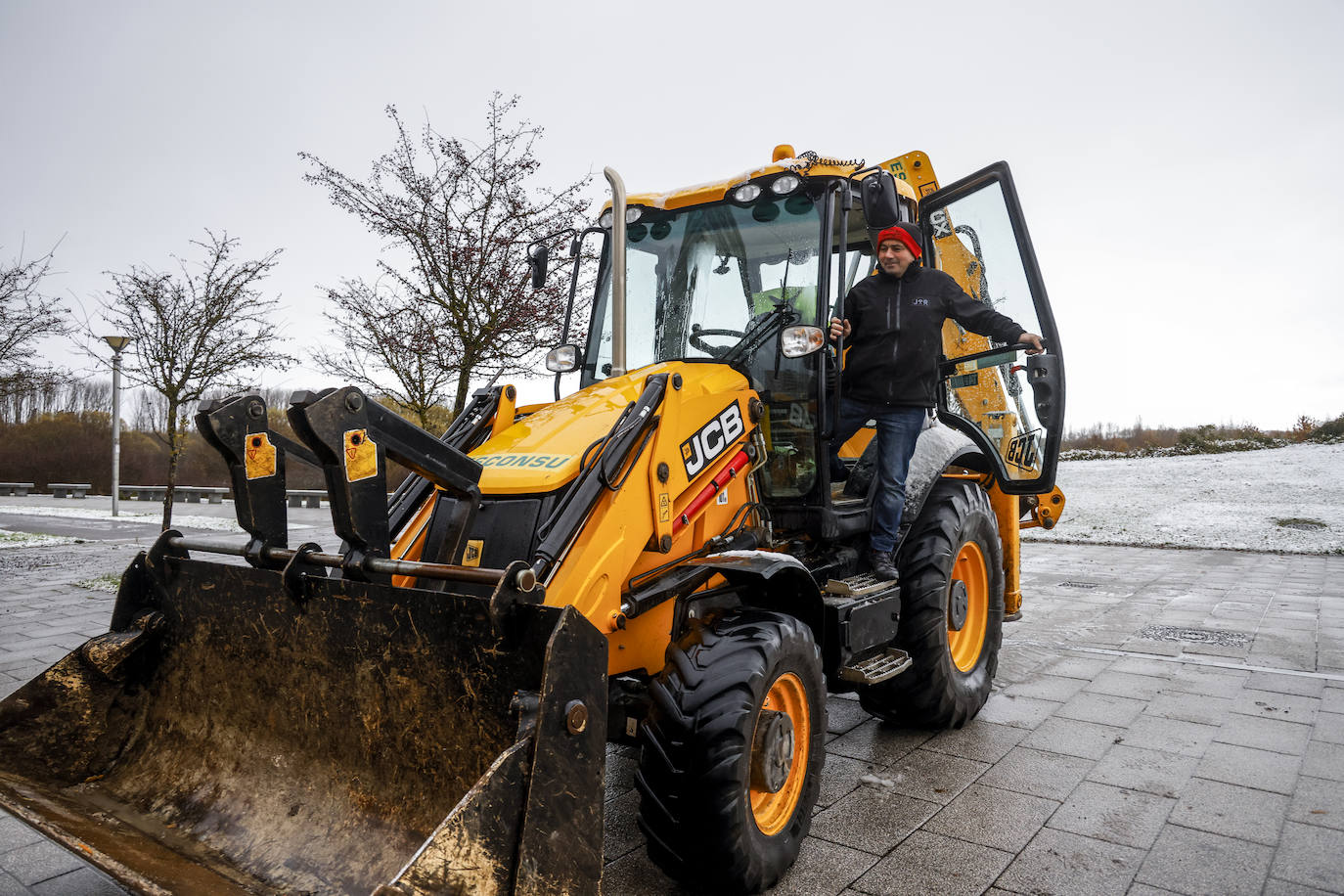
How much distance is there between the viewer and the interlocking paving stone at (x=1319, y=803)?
3.69 metres

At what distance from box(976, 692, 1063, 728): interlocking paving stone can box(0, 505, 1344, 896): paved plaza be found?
0.08 ft

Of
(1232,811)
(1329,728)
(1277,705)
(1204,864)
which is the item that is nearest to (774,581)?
(1204,864)

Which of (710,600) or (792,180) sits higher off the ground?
(792,180)

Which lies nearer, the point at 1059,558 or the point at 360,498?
the point at 360,498

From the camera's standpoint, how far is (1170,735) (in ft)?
16.0

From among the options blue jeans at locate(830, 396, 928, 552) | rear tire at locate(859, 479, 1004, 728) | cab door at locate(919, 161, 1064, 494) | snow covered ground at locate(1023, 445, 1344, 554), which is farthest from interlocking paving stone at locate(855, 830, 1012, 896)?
snow covered ground at locate(1023, 445, 1344, 554)

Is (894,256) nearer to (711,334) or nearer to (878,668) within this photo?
(711,334)

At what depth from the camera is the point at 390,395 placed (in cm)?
927

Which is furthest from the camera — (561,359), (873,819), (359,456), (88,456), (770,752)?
(88,456)

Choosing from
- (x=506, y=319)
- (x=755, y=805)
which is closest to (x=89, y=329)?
(x=506, y=319)

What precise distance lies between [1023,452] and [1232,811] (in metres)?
2.51

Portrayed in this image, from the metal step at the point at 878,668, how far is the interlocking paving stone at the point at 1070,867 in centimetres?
87

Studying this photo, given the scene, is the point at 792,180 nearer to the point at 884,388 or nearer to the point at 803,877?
the point at 884,388

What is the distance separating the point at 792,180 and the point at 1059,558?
11.3 metres
